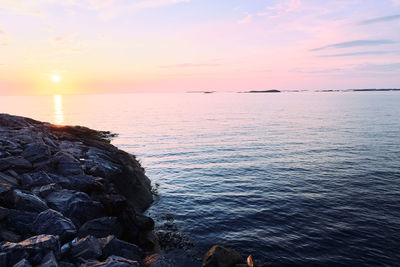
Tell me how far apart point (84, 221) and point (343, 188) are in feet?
85.3

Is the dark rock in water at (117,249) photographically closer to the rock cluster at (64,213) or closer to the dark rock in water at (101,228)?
the rock cluster at (64,213)

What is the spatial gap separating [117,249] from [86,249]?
1.82m

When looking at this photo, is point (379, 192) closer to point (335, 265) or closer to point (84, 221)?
point (335, 265)

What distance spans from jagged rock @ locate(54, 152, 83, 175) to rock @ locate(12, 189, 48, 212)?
587 cm

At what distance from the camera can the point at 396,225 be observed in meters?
19.5

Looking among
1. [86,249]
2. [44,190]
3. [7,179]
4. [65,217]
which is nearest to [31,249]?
[86,249]

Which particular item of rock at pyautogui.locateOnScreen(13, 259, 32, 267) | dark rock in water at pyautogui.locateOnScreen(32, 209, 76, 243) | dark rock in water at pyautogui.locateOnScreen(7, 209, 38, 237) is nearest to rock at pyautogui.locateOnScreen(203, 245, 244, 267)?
dark rock in water at pyautogui.locateOnScreen(32, 209, 76, 243)

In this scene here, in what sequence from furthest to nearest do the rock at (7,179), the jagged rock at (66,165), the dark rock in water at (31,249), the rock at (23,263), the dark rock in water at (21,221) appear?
the jagged rock at (66,165)
the rock at (7,179)
the dark rock in water at (21,221)
the dark rock in water at (31,249)
the rock at (23,263)

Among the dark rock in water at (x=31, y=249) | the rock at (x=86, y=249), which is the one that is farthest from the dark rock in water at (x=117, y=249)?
the dark rock in water at (x=31, y=249)

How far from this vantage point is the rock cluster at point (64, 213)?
10742 mm

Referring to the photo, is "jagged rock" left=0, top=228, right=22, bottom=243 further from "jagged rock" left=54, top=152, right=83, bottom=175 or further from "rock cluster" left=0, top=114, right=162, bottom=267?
"jagged rock" left=54, top=152, right=83, bottom=175

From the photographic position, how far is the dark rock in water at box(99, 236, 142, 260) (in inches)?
495

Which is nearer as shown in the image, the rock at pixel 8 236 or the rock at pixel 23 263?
the rock at pixel 23 263

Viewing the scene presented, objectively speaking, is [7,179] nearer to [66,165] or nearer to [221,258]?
[66,165]
